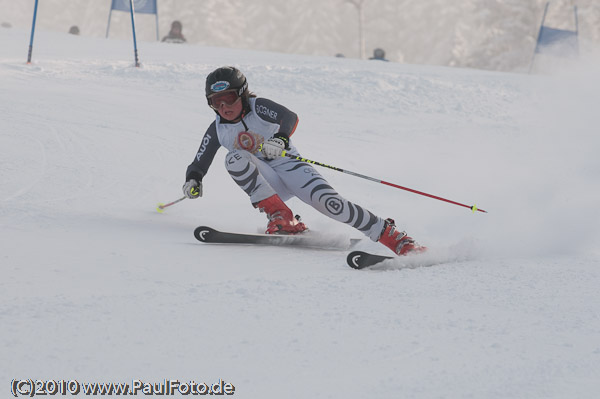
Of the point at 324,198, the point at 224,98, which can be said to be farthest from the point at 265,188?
the point at 224,98

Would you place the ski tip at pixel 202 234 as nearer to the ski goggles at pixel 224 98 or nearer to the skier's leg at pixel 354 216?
the skier's leg at pixel 354 216

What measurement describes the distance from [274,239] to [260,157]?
58cm

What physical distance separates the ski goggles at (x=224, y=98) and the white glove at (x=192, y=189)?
1.68 feet

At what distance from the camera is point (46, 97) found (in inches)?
317

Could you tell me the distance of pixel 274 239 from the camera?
158 inches

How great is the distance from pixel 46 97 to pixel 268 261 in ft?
18.6

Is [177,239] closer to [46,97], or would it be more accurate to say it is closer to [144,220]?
[144,220]

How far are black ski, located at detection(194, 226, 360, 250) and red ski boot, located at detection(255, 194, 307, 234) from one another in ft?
0.29

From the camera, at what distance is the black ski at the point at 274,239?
384 centimetres

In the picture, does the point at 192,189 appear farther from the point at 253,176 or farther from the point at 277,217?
the point at 277,217

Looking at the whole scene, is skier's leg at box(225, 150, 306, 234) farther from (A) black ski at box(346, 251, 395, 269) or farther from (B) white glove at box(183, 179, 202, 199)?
(A) black ski at box(346, 251, 395, 269)

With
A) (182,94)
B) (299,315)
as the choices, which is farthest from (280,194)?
(182,94)
